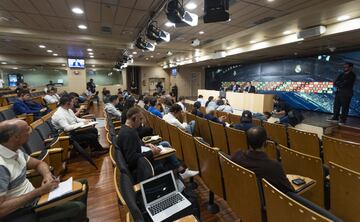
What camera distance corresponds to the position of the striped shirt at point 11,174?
4.33ft

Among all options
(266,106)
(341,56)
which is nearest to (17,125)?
(266,106)

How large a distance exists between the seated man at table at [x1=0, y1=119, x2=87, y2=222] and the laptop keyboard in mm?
587

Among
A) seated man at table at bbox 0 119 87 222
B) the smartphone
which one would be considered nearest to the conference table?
the smartphone

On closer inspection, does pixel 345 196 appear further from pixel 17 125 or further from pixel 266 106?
pixel 266 106

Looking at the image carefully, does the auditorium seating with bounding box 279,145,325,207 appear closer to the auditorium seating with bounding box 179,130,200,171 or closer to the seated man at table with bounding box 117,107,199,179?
the auditorium seating with bounding box 179,130,200,171

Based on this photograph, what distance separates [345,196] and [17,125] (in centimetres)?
256

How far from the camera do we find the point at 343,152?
2.19m

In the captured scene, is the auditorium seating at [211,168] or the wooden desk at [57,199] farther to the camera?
the auditorium seating at [211,168]

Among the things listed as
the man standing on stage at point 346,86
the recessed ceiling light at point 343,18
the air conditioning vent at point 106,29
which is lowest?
the man standing on stage at point 346,86

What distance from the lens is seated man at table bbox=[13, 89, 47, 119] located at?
15.5 feet

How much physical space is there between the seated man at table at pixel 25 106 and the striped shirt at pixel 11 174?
414cm

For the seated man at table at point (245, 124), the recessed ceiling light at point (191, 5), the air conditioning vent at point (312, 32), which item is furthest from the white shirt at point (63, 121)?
the air conditioning vent at point (312, 32)

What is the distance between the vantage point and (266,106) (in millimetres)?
8031

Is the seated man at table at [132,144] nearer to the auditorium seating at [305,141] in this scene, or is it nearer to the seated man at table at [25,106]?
the auditorium seating at [305,141]
